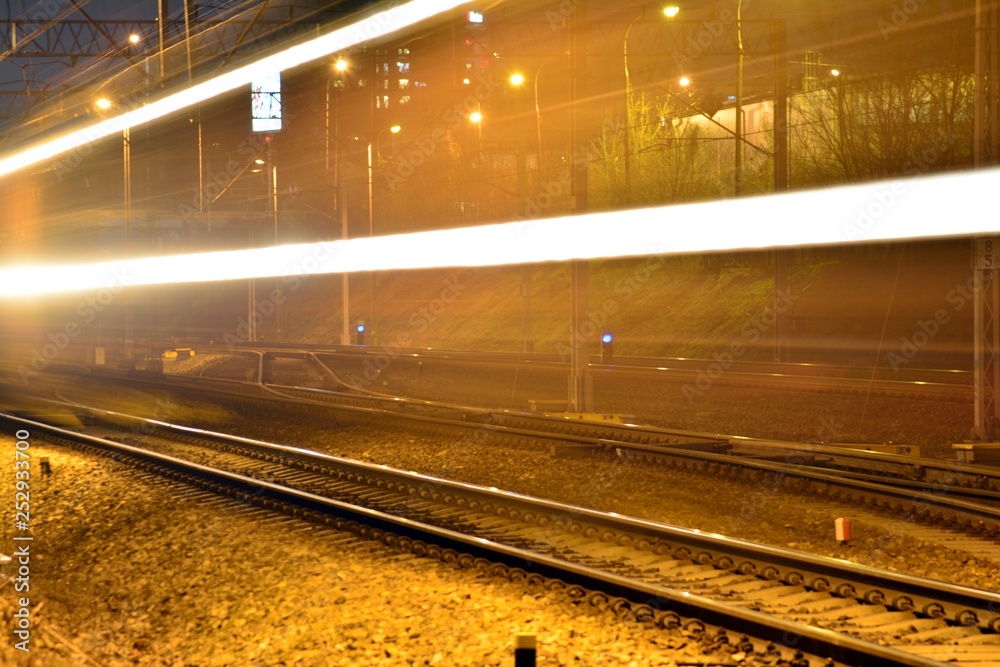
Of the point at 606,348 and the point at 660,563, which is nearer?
the point at 660,563

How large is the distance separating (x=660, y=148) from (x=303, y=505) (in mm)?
29729

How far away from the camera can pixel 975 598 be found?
621 cm

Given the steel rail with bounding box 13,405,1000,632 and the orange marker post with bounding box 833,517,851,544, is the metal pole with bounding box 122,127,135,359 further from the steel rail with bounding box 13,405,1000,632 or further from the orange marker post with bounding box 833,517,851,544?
the orange marker post with bounding box 833,517,851,544

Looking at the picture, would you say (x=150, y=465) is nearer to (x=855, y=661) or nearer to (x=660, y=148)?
(x=855, y=661)

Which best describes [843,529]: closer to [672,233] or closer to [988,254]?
[988,254]

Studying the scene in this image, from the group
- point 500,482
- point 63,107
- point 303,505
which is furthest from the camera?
point 63,107

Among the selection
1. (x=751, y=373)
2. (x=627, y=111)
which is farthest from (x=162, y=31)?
(x=751, y=373)

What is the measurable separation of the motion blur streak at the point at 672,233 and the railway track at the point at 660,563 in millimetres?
5910

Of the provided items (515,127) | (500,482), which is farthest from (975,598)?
(515,127)

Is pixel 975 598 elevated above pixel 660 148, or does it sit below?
below

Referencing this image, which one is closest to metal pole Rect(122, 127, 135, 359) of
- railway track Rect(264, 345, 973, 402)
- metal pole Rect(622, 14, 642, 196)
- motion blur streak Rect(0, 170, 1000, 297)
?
motion blur streak Rect(0, 170, 1000, 297)

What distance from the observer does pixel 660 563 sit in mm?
7758

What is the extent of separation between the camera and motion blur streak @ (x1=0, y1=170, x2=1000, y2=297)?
27.9 m

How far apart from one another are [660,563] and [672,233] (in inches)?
1319
